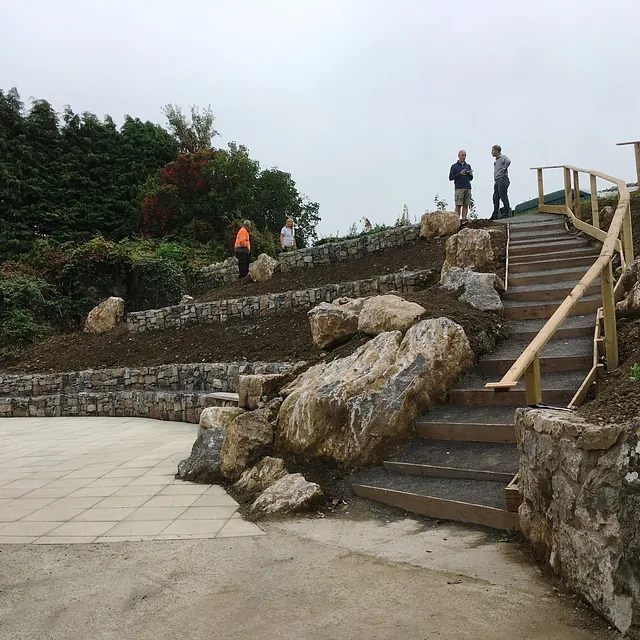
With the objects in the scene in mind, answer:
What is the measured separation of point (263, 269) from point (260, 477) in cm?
1057

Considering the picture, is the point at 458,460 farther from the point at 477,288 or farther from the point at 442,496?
the point at 477,288

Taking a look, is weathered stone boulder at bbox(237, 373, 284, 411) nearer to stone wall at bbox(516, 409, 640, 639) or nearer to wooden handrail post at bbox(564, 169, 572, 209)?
A: stone wall at bbox(516, 409, 640, 639)

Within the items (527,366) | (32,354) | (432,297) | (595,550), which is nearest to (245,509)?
(527,366)

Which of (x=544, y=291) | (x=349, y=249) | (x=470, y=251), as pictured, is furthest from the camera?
(x=349, y=249)

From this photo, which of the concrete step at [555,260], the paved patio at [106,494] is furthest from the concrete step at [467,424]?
the concrete step at [555,260]

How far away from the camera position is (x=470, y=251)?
8.68 metres

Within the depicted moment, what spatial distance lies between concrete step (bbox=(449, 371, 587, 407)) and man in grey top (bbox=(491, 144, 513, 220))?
8.33m

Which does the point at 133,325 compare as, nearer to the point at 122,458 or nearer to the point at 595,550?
the point at 122,458

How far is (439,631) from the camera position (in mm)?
2363

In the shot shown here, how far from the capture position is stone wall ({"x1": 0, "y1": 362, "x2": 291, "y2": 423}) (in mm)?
9914

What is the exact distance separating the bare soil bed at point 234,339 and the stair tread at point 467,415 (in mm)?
3819

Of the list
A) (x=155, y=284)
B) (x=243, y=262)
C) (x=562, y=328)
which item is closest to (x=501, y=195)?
(x=243, y=262)

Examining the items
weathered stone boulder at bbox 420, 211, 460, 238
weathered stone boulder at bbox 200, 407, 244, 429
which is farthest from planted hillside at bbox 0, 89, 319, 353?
weathered stone boulder at bbox 200, 407, 244, 429

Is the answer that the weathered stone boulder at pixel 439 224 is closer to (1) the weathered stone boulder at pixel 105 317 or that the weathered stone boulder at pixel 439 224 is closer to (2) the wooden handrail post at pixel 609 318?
(1) the weathered stone boulder at pixel 105 317
